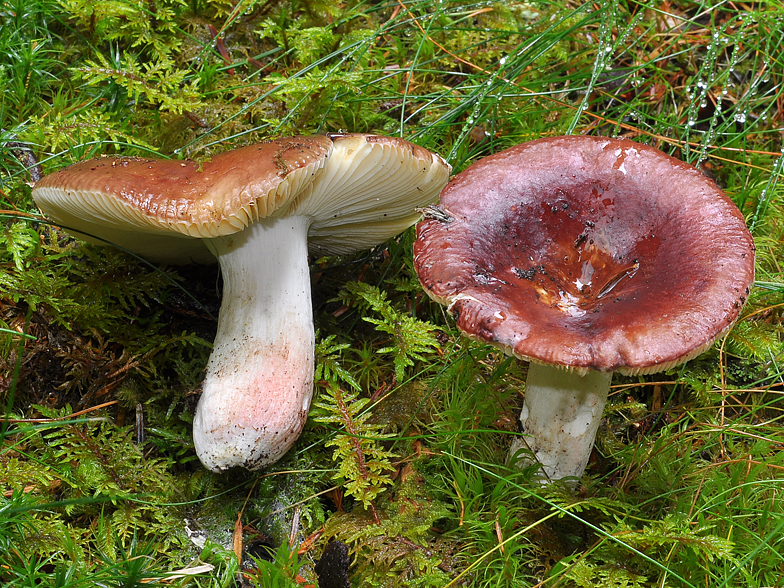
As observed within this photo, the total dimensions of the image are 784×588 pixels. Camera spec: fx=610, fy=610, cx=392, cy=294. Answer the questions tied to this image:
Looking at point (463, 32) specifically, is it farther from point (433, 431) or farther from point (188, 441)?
point (188, 441)

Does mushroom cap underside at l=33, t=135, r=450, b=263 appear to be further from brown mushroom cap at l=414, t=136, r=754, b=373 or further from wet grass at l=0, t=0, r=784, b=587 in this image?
wet grass at l=0, t=0, r=784, b=587

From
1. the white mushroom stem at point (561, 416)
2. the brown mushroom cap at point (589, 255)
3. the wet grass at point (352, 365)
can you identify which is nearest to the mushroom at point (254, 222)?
the wet grass at point (352, 365)

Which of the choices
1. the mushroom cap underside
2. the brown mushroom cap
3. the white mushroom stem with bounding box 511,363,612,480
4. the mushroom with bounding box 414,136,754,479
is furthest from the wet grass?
the brown mushroom cap

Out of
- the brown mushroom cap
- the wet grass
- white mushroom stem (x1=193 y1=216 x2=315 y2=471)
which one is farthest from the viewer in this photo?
white mushroom stem (x1=193 y1=216 x2=315 y2=471)

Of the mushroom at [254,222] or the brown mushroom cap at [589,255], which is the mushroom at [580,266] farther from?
the mushroom at [254,222]

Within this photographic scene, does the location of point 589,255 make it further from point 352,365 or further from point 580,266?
point 352,365

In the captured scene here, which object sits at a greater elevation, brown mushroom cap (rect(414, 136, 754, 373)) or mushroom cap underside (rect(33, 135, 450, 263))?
mushroom cap underside (rect(33, 135, 450, 263))
